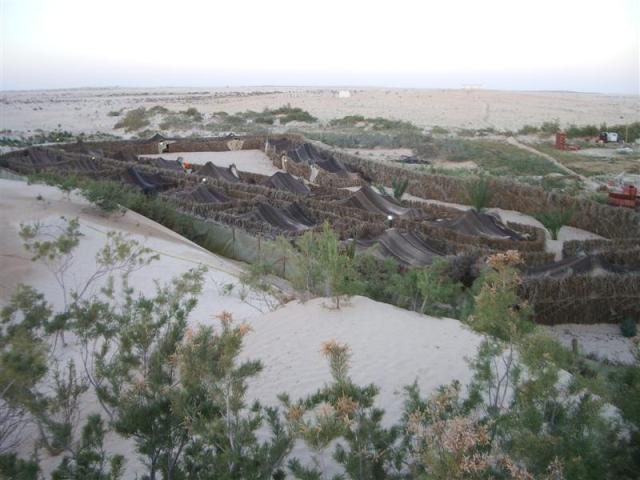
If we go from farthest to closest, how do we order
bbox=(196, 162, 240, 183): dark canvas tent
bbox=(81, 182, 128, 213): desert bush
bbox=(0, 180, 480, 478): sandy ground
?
1. bbox=(196, 162, 240, 183): dark canvas tent
2. bbox=(81, 182, 128, 213): desert bush
3. bbox=(0, 180, 480, 478): sandy ground

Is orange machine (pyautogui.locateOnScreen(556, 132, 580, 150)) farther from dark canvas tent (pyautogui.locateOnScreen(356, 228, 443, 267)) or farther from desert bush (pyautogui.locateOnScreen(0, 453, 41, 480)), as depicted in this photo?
desert bush (pyautogui.locateOnScreen(0, 453, 41, 480))

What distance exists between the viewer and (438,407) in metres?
3.88

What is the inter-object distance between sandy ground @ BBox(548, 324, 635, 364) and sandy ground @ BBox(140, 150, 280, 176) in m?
19.4

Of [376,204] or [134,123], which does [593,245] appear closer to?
[376,204]

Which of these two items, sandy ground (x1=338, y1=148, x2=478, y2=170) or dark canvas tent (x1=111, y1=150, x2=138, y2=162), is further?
sandy ground (x1=338, y1=148, x2=478, y2=170)

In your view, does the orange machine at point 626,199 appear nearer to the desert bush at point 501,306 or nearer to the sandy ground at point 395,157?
the sandy ground at point 395,157

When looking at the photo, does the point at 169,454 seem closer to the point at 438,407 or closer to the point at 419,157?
the point at 438,407

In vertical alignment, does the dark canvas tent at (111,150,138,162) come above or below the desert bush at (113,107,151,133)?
above

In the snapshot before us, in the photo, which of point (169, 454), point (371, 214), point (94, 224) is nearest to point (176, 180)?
point (94, 224)

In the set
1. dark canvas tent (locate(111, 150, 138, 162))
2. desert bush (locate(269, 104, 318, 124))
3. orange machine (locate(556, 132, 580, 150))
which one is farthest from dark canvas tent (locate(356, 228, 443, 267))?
desert bush (locate(269, 104, 318, 124))

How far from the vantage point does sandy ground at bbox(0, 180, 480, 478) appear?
6789 millimetres

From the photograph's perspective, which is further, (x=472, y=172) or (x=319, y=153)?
(x=319, y=153)

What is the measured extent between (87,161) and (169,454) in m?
20.9

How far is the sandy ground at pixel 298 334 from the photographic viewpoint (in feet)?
22.3
